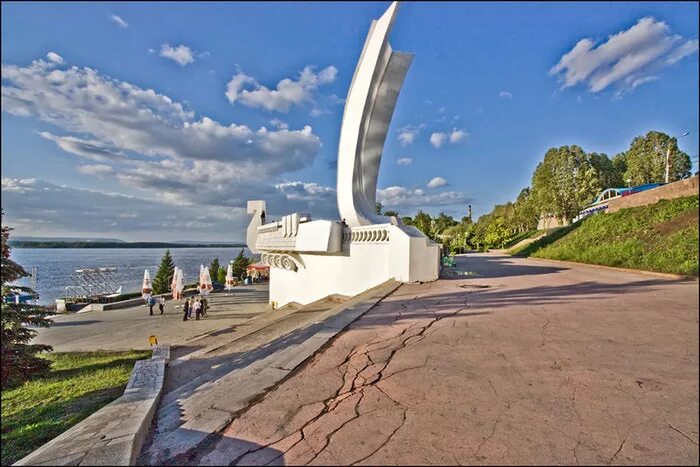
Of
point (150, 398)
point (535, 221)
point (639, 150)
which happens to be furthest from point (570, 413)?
point (535, 221)

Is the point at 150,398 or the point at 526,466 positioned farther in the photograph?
the point at 150,398

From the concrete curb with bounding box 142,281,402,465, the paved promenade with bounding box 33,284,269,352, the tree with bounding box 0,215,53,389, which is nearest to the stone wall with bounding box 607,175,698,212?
the concrete curb with bounding box 142,281,402,465

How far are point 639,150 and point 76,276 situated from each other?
129 feet

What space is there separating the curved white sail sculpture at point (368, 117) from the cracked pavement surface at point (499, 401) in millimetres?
11968

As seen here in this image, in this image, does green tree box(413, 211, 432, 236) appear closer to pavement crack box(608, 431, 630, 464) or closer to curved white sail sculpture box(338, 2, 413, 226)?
curved white sail sculpture box(338, 2, 413, 226)

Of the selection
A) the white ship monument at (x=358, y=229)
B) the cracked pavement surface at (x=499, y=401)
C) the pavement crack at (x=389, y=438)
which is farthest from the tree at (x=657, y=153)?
the white ship monument at (x=358, y=229)

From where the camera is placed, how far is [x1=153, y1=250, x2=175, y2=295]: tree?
30750 mm

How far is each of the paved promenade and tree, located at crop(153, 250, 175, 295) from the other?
31.8 feet

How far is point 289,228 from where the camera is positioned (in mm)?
15570

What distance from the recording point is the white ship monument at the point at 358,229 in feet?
36.5

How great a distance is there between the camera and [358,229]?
39.9 ft

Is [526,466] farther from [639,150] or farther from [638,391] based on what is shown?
[639,150]

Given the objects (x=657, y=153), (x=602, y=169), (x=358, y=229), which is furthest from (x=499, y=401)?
(x=602, y=169)

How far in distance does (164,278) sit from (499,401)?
112ft
